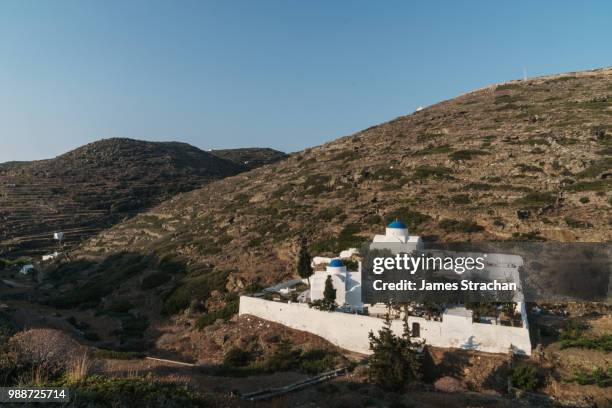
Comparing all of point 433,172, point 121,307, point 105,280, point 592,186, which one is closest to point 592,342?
point 592,186

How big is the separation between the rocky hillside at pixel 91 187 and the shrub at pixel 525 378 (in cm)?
7308

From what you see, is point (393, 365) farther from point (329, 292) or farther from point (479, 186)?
point (479, 186)

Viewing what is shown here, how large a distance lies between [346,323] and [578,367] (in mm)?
10894

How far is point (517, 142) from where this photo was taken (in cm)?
5075

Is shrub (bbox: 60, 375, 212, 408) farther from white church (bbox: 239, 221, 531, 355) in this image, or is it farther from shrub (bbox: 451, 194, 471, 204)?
shrub (bbox: 451, 194, 471, 204)

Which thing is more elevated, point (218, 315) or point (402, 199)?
point (402, 199)

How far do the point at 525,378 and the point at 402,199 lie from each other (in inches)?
1094

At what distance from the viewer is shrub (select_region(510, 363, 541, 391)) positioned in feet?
57.0

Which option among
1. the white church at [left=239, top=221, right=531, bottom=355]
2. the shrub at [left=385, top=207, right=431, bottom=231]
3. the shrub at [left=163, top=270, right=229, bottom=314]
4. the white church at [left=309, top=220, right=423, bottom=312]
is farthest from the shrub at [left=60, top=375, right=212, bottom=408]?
the shrub at [left=385, top=207, right=431, bottom=231]

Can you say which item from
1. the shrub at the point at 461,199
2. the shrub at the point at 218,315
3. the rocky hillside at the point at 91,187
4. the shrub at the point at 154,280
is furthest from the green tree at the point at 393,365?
the rocky hillside at the point at 91,187

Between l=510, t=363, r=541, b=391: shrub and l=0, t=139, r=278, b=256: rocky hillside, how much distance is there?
73.1 meters

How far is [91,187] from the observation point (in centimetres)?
9625

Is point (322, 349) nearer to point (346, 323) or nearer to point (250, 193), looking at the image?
point (346, 323)

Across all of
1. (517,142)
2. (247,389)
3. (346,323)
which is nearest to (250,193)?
(517,142)
